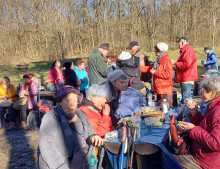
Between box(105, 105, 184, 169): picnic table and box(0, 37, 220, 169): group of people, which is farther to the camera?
box(105, 105, 184, 169): picnic table

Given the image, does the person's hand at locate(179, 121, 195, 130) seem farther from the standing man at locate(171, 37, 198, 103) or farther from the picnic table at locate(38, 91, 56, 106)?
the picnic table at locate(38, 91, 56, 106)

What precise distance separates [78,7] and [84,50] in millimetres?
5834

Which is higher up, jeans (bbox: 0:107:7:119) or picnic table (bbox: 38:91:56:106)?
picnic table (bbox: 38:91:56:106)

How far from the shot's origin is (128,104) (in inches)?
135

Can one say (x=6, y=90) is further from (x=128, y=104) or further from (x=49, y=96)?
(x=128, y=104)

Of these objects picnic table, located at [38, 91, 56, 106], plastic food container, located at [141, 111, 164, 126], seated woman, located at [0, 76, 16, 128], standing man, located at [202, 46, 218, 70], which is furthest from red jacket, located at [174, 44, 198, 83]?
seated woman, located at [0, 76, 16, 128]

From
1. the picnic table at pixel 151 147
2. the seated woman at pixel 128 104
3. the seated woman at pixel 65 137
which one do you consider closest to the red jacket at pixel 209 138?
the picnic table at pixel 151 147

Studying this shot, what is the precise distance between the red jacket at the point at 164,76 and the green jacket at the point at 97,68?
3.87 ft

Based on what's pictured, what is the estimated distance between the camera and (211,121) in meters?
1.98

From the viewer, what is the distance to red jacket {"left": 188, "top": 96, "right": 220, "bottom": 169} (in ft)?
6.27

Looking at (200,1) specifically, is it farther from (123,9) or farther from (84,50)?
(84,50)

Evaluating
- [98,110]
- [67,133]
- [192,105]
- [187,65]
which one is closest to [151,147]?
[192,105]

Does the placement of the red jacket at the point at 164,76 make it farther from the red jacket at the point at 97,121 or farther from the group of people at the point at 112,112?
the red jacket at the point at 97,121

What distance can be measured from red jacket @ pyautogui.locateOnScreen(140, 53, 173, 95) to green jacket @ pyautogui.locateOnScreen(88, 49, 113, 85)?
1.18m
